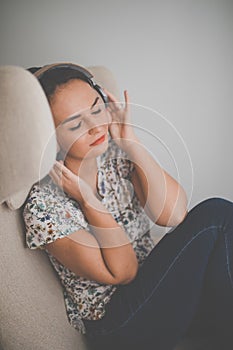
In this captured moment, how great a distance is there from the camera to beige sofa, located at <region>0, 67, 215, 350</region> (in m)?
0.83

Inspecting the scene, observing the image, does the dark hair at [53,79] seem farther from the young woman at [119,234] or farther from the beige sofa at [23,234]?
the beige sofa at [23,234]

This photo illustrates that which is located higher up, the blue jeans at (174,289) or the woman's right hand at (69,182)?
the woman's right hand at (69,182)

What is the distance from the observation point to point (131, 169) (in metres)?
1.31

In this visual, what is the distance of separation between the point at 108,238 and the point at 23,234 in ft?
0.64

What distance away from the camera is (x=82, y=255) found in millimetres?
1076

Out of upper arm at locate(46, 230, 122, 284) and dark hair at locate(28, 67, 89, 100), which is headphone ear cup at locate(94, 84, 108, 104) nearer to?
dark hair at locate(28, 67, 89, 100)

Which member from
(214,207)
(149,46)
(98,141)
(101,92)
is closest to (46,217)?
(98,141)

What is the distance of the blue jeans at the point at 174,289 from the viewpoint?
1.19 metres

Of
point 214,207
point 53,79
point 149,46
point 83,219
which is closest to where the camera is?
point 53,79

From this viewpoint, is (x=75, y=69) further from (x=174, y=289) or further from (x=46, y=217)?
(x=174, y=289)

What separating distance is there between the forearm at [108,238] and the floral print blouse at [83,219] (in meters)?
0.03

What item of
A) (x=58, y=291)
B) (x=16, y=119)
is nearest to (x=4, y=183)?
(x=16, y=119)

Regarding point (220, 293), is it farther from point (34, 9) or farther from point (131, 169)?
point (34, 9)

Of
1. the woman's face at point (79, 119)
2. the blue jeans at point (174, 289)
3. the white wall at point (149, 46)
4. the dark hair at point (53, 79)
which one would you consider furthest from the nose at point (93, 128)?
the white wall at point (149, 46)
